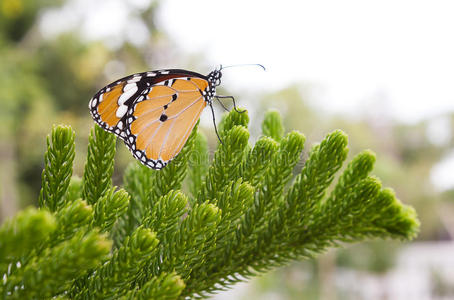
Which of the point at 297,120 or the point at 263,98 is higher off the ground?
the point at 263,98

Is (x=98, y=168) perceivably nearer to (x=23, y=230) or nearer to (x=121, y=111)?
(x=23, y=230)

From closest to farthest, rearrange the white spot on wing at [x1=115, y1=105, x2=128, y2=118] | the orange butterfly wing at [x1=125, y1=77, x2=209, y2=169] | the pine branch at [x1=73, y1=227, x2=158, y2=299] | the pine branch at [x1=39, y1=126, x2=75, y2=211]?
the pine branch at [x1=73, y1=227, x2=158, y2=299]
the pine branch at [x1=39, y1=126, x2=75, y2=211]
the orange butterfly wing at [x1=125, y1=77, x2=209, y2=169]
the white spot on wing at [x1=115, y1=105, x2=128, y2=118]

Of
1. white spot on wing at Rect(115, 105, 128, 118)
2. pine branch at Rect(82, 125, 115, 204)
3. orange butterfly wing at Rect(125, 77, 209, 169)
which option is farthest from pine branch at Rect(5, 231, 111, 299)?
white spot on wing at Rect(115, 105, 128, 118)

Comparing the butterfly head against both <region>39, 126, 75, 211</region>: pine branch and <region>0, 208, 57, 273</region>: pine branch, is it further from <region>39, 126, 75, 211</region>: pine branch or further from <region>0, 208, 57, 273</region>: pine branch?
<region>0, 208, 57, 273</region>: pine branch

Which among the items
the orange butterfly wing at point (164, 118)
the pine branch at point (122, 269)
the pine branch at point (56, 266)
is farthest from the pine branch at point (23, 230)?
the orange butterfly wing at point (164, 118)

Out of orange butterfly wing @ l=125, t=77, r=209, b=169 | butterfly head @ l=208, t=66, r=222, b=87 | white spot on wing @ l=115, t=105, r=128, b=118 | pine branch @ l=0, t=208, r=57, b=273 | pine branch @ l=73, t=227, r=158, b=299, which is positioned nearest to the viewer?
pine branch @ l=0, t=208, r=57, b=273

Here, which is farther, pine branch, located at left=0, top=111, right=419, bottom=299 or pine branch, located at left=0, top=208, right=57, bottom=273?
pine branch, located at left=0, top=111, right=419, bottom=299

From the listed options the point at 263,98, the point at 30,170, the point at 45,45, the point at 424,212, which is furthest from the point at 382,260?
the point at 45,45

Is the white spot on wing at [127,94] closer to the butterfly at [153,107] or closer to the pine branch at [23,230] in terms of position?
the butterfly at [153,107]

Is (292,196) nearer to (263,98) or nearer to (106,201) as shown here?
(106,201)
